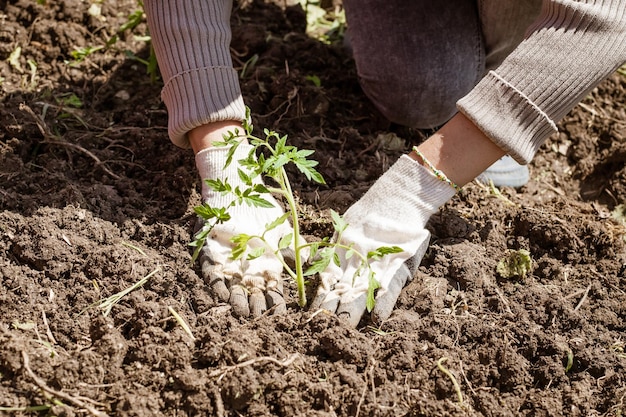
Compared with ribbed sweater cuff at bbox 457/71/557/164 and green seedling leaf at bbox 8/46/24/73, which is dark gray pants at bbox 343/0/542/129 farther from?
green seedling leaf at bbox 8/46/24/73

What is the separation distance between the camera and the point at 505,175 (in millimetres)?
2254

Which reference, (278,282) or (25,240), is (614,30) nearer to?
(278,282)

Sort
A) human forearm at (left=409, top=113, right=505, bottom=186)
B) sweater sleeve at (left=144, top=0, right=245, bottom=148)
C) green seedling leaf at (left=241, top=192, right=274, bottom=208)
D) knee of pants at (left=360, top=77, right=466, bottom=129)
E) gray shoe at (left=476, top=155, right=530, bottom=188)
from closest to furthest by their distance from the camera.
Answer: green seedling leaf at (left=241, top=192, right=274, bottom=208)
human forearm at (left=409, top=113, right=505, bottom=186)
sweater sleeve at (left=144, top=0, right=245, bottom=148)
gray shoe at (left=476, top=155, right=530, bottom=188)
knee of pants at (left=360, top=77, right=466, bottom=129)

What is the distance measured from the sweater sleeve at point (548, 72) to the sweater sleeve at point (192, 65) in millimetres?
633

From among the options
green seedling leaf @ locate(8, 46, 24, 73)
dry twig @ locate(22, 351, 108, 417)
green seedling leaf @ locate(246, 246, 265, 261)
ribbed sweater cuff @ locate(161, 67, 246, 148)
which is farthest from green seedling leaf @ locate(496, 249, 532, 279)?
green seedling leaf @ locate(8, 46, 24, 73)

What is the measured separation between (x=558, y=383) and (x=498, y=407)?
0.17 m

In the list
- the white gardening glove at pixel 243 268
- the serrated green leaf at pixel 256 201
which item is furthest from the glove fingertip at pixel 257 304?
the serrated green leaf at pixel 256 201

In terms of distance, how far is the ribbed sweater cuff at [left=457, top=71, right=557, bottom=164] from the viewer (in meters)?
1.73

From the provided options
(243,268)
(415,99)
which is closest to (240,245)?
(243,268)

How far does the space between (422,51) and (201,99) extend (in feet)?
2.81

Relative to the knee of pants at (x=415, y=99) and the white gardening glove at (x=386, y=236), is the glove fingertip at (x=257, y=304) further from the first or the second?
the knee of pants at (x=415, y=99)

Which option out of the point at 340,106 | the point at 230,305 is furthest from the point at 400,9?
the point at 230,305

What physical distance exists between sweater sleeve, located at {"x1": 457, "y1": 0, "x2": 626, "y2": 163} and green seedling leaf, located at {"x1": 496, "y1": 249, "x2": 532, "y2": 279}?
27cm

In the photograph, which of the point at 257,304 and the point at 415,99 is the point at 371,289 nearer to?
the point at 257,304
